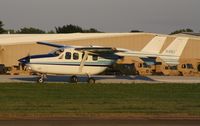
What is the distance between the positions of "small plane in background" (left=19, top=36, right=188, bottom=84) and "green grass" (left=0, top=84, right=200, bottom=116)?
18.5 ft

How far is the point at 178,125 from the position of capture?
16188 millimetres

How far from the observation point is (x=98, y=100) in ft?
81.0

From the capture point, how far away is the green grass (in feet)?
67.8

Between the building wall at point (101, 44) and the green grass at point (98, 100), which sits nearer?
the green grass at point (98, 100)

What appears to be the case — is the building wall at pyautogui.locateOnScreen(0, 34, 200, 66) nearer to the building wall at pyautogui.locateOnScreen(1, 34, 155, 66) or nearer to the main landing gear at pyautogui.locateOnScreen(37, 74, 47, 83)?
the building wall at pyautogui.locateOnScreen(1, 34, 155, 66)

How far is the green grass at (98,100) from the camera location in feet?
67.8

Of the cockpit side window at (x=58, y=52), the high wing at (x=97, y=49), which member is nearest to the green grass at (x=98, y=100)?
the high wing at (x=97, y=49)

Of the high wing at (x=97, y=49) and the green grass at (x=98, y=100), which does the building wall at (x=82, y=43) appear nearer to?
the high wing at (x=97, y=49)

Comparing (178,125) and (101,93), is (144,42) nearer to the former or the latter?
(101,93)

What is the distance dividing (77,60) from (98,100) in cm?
1427

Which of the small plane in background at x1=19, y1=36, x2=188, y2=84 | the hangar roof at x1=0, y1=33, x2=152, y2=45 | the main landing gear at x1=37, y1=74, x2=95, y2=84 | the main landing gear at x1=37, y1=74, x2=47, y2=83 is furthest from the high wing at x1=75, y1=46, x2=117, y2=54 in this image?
the hangar roof at x1=0, y1=33, x2=152, y2=45

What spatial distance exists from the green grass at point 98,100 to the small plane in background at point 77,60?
5.65m

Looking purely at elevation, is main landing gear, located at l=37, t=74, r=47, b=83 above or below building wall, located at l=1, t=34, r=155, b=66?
below

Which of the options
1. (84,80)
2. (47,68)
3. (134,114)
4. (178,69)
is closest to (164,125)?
(134,114)
